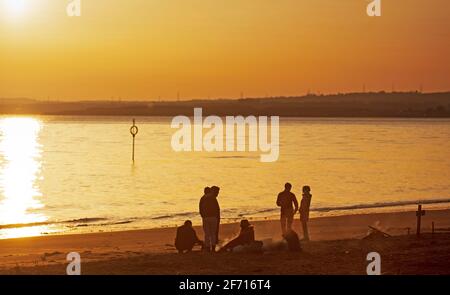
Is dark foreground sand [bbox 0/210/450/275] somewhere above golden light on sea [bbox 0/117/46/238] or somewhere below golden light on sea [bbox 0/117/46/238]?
above

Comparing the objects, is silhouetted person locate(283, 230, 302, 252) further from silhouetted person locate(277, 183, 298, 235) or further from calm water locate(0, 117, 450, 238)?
calm water locate(0, 117, 450, 238)

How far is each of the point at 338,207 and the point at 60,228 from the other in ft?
50.9

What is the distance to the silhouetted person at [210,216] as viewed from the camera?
18734 mm

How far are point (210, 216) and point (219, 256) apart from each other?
148 cm

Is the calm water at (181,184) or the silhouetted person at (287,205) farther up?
the silhouetted person at (287,205)

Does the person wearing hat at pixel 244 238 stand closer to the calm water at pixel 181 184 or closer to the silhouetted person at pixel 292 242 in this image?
the silhouetted person at pixel 292 242

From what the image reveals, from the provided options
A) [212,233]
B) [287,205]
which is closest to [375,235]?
[287,205]

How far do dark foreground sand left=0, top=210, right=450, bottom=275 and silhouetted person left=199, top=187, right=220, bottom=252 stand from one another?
1.54 ft

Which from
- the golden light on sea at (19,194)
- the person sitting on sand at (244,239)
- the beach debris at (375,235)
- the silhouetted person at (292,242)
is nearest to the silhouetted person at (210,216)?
the person sitting on sand at (244,239)

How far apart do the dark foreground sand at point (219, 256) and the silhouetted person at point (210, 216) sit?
1.54 ft

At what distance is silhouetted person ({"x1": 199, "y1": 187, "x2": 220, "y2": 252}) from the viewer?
61.5ft
